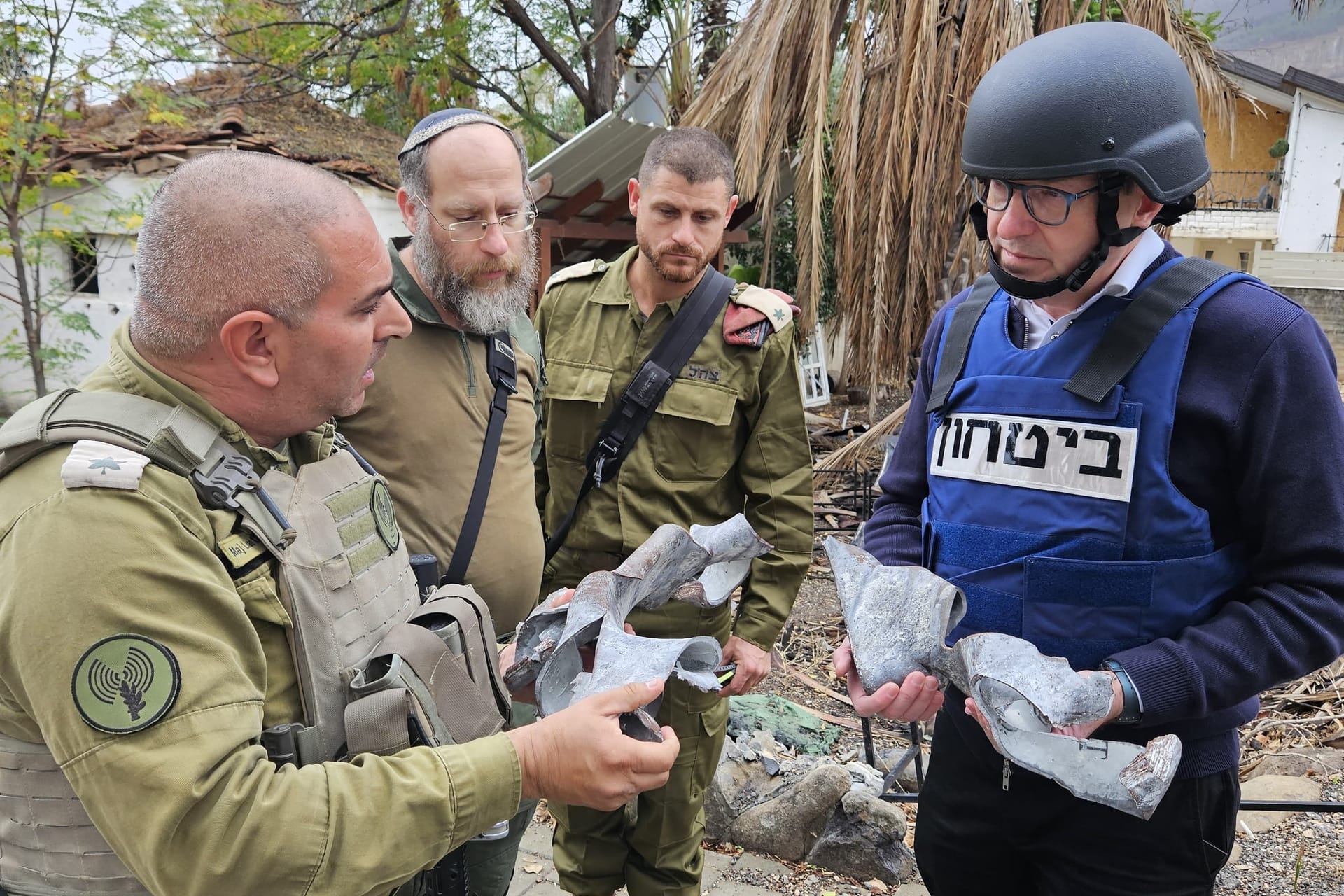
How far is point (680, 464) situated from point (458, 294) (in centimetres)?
88

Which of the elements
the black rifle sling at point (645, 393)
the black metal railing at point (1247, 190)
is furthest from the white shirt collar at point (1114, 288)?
the black metal railing at point (1247, 190)

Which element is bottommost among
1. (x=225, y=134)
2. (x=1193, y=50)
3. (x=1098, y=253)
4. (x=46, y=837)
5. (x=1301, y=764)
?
(x=1301, y=764)

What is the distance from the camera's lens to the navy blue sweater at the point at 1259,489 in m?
1.50

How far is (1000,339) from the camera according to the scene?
1854 mm

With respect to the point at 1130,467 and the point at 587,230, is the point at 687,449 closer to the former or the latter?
the point at 1130,467

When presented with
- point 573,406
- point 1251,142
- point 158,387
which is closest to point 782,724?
point 573,406

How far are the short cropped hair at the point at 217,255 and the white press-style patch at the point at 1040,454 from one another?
1.27 m

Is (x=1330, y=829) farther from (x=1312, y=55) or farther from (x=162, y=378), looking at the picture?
(x=1312, y=55)

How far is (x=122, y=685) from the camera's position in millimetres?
1084

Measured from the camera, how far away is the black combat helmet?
161 cm

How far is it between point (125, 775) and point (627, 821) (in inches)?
77.7

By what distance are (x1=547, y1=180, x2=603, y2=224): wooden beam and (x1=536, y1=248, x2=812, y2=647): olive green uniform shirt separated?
5368 mm

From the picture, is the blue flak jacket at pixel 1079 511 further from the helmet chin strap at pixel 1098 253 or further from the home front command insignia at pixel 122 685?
the home front command insignia at pixel 122 685

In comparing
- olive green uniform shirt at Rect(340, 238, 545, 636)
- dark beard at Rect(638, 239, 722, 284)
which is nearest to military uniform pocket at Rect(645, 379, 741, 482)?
dark beard at Rect(638, 239, 722, 284)
